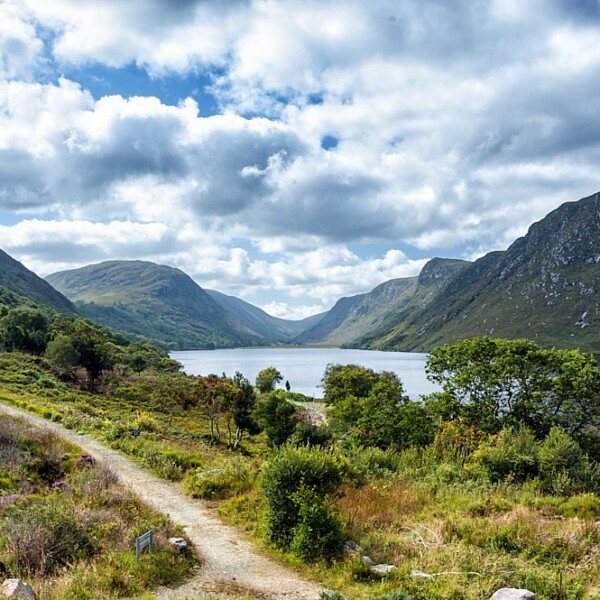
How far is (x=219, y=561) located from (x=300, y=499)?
2.27 metres

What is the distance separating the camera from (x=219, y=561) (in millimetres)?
11125

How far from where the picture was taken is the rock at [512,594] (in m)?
7.98

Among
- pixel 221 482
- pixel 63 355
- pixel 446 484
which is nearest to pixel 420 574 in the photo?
pixel 446 484

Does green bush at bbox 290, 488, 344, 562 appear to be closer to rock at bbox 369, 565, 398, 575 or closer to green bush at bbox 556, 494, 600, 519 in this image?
rock at bbox 369, 565, 398, 575

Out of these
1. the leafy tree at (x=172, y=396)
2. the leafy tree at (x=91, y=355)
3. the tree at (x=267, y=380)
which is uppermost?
the leafy tree at (x=91, y=355)

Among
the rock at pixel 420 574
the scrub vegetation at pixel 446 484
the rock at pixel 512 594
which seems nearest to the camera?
the rock at pixel 512 594

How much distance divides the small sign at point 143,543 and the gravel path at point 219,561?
990 millimetres

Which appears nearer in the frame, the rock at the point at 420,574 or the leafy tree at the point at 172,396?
the rock at the point at 420,574

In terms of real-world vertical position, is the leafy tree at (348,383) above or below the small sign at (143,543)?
below

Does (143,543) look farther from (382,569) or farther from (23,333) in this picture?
(23,333)

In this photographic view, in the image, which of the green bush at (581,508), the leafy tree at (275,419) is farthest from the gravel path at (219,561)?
the leafy tree at (275,419)

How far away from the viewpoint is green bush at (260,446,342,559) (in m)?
11.2

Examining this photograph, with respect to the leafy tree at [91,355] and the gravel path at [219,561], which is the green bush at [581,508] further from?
the leafy tree at [91,355]

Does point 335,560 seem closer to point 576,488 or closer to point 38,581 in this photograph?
point 38,581
